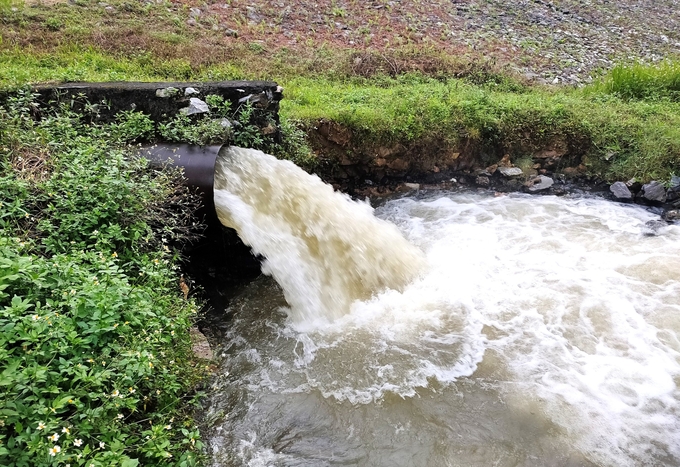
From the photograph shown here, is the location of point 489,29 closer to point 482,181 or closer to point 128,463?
point 482,181

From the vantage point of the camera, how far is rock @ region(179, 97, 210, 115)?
5.45 metres

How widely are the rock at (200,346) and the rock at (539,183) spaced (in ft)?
21.5

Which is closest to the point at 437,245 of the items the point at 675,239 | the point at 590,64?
the point at 675,239

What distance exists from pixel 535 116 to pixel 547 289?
4197mm

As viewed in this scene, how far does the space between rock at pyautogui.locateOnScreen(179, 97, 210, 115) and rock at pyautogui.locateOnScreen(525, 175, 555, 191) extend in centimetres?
593

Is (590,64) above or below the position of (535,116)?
above

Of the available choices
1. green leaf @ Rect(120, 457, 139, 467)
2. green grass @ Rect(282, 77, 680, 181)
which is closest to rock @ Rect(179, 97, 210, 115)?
green grass @ Rect(282, 77, 680, 181)

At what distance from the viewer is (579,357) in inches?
172

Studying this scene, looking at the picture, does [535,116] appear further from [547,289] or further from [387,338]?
[387,338]

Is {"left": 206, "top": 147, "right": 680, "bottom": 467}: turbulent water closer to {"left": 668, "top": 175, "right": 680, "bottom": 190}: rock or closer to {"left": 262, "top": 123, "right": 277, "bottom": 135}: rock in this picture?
{"left": 262, "top": 123, "right": 277, "bottom": 135}: rock

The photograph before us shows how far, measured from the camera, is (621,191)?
296 inches

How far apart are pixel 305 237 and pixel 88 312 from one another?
113 inches

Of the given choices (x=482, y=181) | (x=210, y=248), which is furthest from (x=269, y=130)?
(x=482, y=181)

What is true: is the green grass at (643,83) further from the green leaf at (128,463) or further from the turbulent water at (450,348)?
the green leaf at (128,463)
